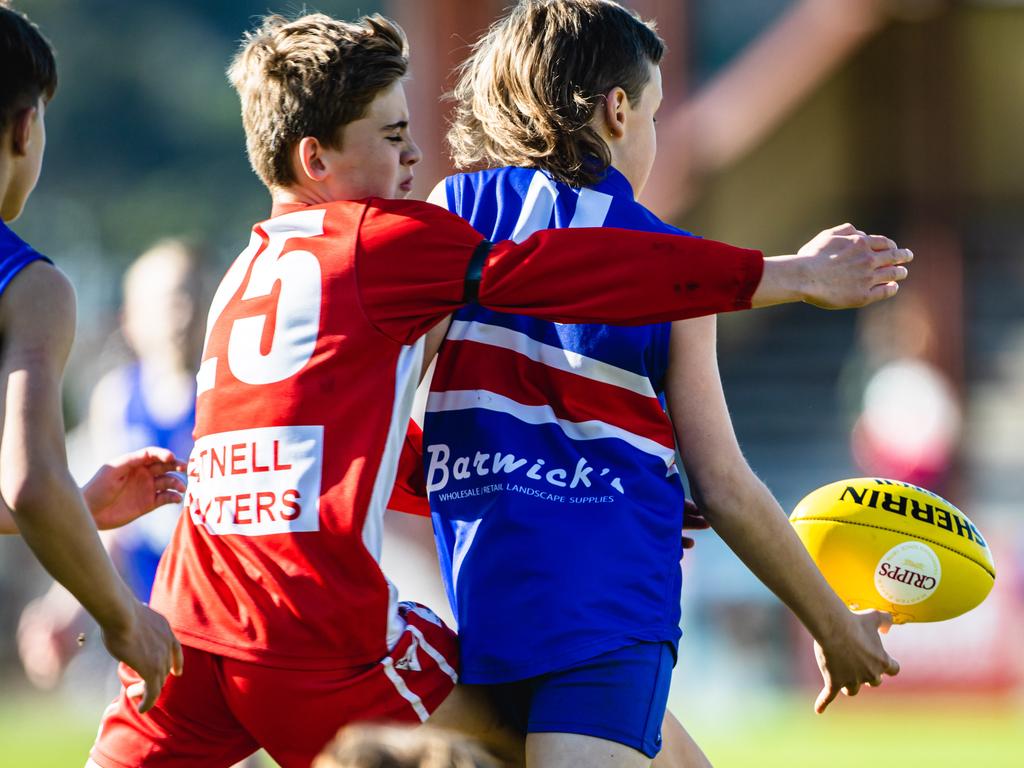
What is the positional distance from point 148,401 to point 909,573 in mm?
3165

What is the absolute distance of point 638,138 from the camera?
3084 mm

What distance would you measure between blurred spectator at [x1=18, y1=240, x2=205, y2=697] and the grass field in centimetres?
237

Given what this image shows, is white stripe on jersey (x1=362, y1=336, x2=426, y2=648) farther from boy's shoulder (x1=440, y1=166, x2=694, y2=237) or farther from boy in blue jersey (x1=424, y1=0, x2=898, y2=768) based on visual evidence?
boy's shoulder (x1=440, y1=166, x2=694, y2=237)

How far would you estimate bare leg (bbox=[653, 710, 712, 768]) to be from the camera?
9.83 feet

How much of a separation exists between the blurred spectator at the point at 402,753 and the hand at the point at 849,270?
1192 mm

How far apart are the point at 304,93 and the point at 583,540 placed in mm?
991

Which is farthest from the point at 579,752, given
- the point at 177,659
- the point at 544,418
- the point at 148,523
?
the point at 148,523

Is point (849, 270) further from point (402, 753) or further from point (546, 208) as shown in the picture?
point (402, 753)

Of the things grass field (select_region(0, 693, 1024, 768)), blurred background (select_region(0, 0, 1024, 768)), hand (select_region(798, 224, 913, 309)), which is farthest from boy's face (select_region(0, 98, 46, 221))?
grass field (select_region(0, 693, 1024, 768))

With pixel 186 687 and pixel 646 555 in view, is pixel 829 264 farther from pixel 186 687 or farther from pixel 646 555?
pixel 186 687

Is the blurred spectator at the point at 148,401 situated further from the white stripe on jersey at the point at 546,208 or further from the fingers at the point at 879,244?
the fingers at the point at 879,244

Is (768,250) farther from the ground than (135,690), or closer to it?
farther from the ground

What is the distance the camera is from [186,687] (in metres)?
2.73

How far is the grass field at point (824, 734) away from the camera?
25.8 ft
